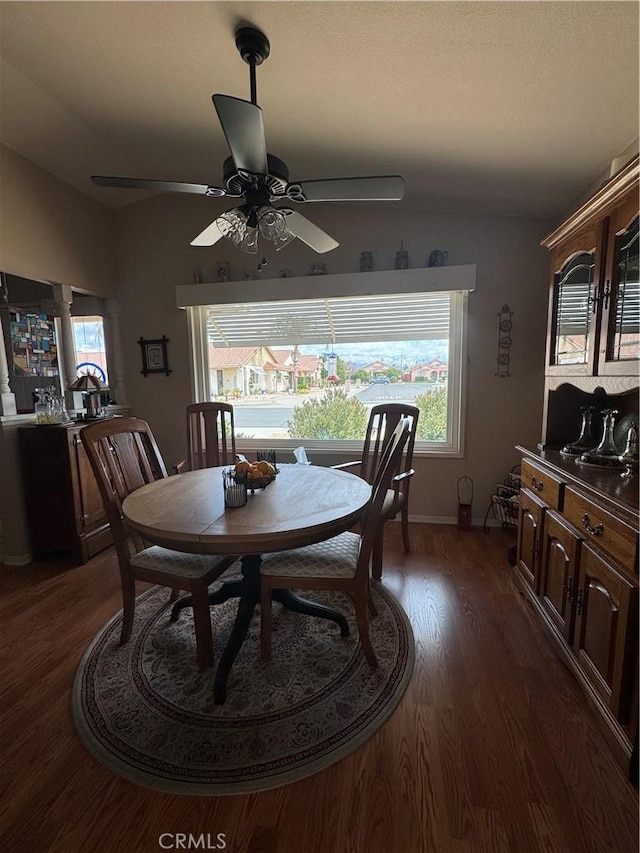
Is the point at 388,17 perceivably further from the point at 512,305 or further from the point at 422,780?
the point at 422,780

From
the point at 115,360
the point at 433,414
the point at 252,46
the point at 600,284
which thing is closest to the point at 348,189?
the point at 252,46

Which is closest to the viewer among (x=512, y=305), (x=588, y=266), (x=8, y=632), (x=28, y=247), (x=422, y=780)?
(x=422, y=780)

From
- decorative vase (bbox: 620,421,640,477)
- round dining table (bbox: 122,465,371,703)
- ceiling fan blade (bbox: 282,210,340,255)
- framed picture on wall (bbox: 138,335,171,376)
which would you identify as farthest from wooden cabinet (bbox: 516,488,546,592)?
framed picture on wall (bbox: 138,335,171,376)

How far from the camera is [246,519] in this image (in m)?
1.58

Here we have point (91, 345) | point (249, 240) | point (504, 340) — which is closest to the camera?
point (249, 240)

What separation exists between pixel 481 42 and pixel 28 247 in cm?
309

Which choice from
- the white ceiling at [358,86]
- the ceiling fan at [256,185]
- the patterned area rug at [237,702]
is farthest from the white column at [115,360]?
the patterned area rug at [237,702]

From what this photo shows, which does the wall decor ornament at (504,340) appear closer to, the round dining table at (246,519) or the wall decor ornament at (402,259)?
the wall decor ornament at (402,259)

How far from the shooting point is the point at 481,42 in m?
1.46

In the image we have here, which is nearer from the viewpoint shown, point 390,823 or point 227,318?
point 390,823

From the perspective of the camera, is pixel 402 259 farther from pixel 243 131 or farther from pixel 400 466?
pixel 243 131

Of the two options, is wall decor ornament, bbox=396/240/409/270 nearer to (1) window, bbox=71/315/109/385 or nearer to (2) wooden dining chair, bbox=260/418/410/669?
(2) wooden dining chair, bbox=260/418/410/669

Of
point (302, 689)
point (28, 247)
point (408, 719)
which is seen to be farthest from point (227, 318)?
point (408, 719)

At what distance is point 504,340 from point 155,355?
3189 mm
